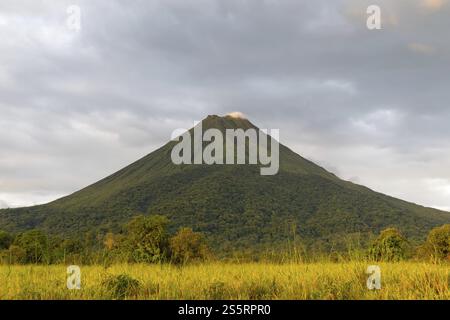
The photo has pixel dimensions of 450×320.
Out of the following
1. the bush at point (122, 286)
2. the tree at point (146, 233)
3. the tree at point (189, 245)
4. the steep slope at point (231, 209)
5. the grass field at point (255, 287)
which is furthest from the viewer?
the steep slope at point (231, 209)

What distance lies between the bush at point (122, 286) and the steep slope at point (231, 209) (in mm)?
116174

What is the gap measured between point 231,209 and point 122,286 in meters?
158

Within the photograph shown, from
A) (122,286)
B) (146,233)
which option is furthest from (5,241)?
(122,286)

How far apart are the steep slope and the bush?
116174 mm

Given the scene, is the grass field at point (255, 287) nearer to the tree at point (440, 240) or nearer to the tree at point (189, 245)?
the tree at point (189, 245)

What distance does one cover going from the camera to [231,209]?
166 m

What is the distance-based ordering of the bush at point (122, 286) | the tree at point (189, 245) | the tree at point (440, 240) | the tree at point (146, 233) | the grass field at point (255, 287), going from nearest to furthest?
1. the grass field at point (255, 287)
2. the bush at point (122, 286)
3. the tree at point (146, 233)
4. the tree at point (189, 245)
5. the tree at point (440, 240)

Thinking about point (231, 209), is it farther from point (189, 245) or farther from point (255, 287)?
point (255, 287)

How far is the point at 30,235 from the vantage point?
114 ft

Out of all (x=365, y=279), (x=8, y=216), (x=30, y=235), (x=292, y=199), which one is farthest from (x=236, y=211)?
(x=365, y=279)

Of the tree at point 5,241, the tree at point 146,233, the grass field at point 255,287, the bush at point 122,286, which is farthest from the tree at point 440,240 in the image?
the tree at point 5,241

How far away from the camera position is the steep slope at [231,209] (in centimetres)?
14262
